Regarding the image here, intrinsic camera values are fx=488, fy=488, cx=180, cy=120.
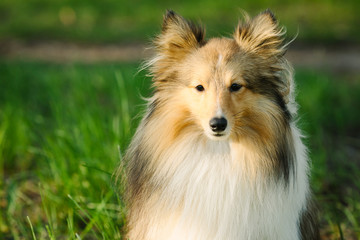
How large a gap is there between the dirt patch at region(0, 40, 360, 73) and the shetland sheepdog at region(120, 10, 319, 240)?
783 centimetres

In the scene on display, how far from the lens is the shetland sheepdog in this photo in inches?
101

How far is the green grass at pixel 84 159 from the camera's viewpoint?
11.4 ft

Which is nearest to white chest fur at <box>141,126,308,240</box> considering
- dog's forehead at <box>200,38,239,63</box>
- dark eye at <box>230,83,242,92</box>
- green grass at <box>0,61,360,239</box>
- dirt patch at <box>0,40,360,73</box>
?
dark eye at <box>230,83,242,92</box>

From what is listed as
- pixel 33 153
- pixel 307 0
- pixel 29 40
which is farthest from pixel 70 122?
pixel 307 0

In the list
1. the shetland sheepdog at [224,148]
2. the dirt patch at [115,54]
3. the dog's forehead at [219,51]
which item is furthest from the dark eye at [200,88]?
the dirt patch at [115,54]

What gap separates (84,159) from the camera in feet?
12.1

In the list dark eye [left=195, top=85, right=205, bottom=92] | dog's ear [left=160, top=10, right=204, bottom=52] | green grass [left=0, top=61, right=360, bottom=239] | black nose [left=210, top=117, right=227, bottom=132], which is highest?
dog's ear [left=160, top=10, right=204, bottom=52]

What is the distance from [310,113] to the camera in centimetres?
532

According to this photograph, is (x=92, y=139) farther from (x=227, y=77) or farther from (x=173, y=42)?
(x=227, y=77)

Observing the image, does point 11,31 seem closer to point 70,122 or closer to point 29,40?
point 29,40

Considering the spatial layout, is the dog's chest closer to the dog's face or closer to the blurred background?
the dog's face

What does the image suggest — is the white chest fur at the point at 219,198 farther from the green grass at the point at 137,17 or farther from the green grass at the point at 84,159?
the green grass at the point at 137,17

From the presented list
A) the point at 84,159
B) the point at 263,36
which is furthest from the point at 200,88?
the point at 84,159

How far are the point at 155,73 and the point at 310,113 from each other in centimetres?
293
